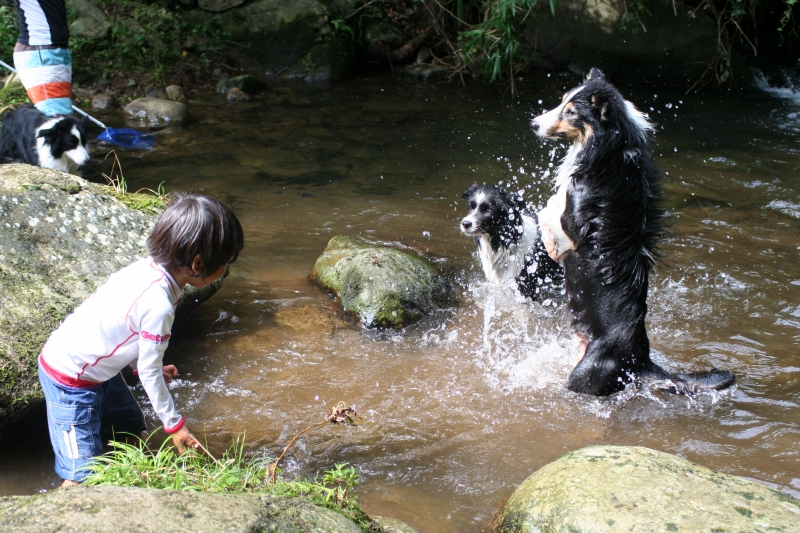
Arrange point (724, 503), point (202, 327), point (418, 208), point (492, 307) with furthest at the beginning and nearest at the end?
point (418, 208)
point (492, 307)
point (202, 327)
point (724, 503)

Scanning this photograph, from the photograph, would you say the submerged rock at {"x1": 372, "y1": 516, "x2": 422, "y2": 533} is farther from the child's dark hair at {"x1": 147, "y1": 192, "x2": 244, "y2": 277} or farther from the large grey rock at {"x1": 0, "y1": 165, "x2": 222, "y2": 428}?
the large grey rock at {"x1": 0, "y1": 165, "x2": 222, "y2": 428}

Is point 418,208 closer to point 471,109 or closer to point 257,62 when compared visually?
point 471,109

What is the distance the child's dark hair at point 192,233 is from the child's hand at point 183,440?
2.20ft

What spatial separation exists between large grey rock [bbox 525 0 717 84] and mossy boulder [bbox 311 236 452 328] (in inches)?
272

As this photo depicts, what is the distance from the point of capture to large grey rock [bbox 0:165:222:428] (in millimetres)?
3158

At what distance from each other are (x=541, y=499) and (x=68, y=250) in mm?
3021

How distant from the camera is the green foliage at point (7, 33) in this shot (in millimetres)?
9078

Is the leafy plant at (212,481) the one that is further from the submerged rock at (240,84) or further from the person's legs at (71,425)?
the submerged rock at (240,84)

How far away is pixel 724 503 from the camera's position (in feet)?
7.73

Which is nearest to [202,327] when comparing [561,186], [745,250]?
[561,186]

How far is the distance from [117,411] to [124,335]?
62cm

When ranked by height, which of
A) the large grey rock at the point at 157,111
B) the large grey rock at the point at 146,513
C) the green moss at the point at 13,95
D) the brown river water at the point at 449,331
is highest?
the green moss at the point at 13,95

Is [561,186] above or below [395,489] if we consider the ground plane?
above

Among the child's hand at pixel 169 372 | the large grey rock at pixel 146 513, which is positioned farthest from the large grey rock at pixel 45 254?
the large grey rock at pixel 146 513
